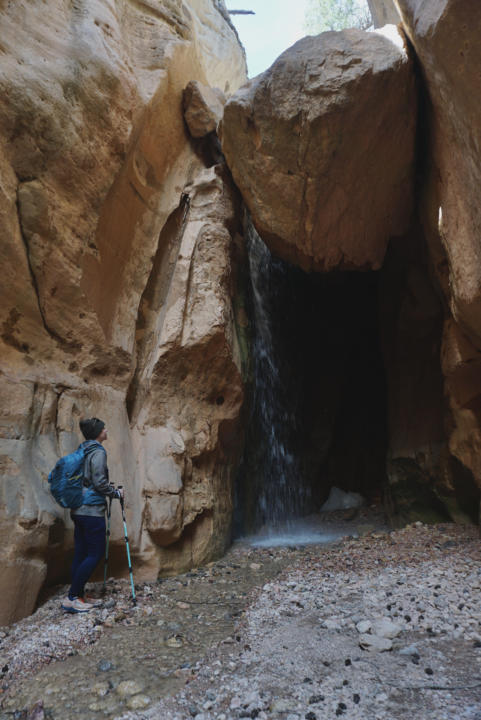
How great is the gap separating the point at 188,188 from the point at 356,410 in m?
8.05

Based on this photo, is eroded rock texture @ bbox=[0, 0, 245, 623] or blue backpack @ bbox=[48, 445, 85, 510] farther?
eroded rock texture @ bbox=[0, 0, 245, 623]

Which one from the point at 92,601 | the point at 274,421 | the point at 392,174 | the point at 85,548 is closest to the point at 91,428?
the point at 85,548

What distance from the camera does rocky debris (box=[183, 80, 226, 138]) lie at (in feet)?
26.3

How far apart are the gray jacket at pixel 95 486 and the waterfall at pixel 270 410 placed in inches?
180

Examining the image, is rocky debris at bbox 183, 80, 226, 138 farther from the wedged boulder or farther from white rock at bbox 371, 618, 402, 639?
white rock at bbox 371, 618, 402, 639

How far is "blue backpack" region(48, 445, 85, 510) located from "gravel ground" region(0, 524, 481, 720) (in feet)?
3.08

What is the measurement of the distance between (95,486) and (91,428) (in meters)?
0.62

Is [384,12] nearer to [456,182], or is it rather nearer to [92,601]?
[456,182]

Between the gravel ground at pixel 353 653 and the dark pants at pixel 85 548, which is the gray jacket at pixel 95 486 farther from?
the gravel ground at pixel 353 653

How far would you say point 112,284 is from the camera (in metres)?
6.45

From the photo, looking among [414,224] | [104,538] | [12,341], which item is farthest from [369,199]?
[104,538]

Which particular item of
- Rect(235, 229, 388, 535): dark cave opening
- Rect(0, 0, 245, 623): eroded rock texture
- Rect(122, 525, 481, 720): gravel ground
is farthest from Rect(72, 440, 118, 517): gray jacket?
Rect(235, 229, 388, 535): dark cave opening

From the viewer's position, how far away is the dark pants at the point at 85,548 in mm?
4434

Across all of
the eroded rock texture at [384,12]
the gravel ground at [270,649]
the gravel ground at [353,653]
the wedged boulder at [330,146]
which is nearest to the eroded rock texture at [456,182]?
the wedged boulder at [330,146]
